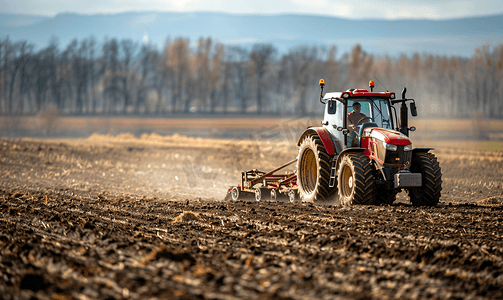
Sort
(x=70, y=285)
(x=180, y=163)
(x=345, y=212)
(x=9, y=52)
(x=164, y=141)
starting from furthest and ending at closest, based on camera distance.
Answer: (x=9, y=52) < (x=164, y=141) < (x=180, y=163) < (x=345, y=212) < (x=70, y=285)

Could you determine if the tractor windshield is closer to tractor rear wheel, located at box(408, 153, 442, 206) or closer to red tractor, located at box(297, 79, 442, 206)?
red tractor, located at box(297, 79, 442, 206)

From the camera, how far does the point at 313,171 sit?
12461 millimetres

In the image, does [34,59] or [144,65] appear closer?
[34,59]

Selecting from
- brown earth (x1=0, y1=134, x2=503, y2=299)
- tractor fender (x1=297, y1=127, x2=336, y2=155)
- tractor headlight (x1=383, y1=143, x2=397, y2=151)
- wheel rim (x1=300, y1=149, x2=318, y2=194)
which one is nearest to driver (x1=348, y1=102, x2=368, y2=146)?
tractor fender (x1=297, y1=127, x2=336, y2=155)

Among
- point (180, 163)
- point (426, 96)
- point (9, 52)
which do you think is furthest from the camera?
point (426, 96)

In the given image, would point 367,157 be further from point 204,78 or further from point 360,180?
point 204,78

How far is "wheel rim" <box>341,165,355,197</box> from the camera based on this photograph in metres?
10.6

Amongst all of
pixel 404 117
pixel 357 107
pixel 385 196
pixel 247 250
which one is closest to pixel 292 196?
pixel 385 196

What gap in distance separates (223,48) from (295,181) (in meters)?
60.8

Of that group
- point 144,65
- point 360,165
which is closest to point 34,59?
point 144,65

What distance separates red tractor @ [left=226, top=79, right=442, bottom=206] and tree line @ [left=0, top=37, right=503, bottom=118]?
170 feet

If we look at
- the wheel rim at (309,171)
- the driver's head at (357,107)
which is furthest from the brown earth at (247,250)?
the driver's head at (357,107)

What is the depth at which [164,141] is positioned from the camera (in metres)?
35.9

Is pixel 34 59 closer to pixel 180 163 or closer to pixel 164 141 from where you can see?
pixel 164 141
